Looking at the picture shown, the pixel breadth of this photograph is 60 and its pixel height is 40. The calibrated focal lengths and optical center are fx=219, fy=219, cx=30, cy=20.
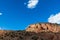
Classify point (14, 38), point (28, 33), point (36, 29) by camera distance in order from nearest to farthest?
1. point (14, 38)
2. point (28, 33)
3. point (36, 29)

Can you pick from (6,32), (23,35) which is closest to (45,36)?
(23,35)

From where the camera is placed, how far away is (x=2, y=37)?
40125mm

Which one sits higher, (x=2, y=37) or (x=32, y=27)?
(x=32, y=27)

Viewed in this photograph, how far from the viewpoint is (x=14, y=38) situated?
39688mm

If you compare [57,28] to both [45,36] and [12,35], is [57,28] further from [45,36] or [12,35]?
[12,35]

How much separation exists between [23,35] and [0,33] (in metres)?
4.74

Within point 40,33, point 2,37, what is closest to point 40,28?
point 40,33

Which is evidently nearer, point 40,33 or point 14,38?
point 14,38

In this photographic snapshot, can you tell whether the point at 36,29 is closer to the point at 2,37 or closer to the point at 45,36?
the point at 45,36

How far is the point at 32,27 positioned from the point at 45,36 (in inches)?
363

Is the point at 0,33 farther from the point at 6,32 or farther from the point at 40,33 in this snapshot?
the point at 40,33

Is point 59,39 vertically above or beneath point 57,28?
beneath

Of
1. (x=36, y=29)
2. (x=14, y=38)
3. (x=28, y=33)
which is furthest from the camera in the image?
(x=36, y=29)

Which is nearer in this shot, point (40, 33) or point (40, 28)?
point (40, 33)
